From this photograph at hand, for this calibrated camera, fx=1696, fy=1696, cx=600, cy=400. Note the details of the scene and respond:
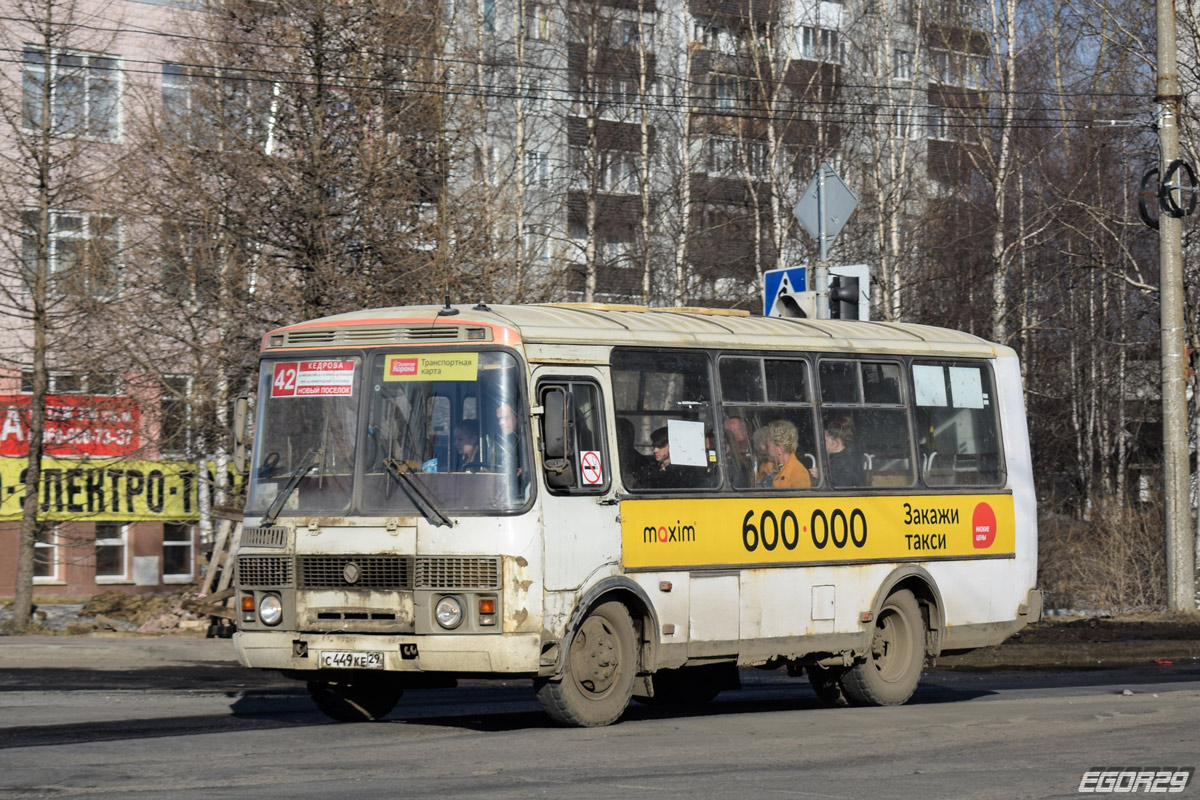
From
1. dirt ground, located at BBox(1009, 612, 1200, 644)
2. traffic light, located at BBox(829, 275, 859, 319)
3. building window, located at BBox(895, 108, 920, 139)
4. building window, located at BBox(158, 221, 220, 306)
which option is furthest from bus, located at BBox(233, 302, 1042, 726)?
building window, located at BBox(895, 108, 920, 139)

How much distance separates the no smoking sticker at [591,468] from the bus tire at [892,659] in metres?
3.27

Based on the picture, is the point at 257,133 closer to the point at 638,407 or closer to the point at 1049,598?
the point at 638,407

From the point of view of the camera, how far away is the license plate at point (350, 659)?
10.6 m

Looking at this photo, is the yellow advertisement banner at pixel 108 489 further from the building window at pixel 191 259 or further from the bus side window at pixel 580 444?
the bus side window at pixel 580 444

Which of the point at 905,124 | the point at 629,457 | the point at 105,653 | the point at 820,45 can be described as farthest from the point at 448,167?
the point at 905,124

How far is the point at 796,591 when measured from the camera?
12.6 metres

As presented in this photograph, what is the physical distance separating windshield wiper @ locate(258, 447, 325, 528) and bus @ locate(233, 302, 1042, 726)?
13mm

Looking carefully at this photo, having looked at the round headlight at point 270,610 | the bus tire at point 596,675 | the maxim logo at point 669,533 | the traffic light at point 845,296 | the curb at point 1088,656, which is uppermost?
the traffic light at point 845,296

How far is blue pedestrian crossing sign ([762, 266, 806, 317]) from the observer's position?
60.6 feet

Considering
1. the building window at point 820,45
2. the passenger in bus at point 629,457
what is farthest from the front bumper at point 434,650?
the building window at point 820,45

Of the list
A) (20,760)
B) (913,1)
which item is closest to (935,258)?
(913,1)

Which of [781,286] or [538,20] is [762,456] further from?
[538,20]

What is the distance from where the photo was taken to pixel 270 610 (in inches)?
435
